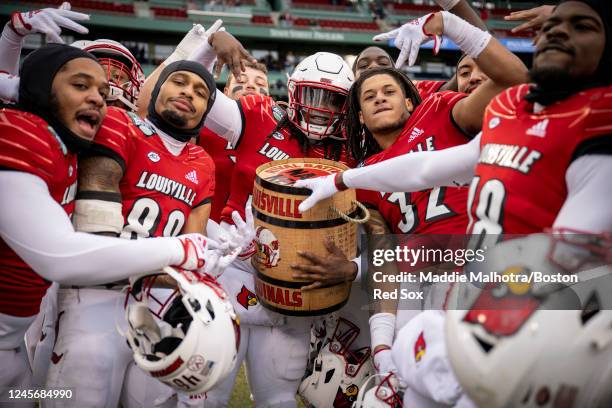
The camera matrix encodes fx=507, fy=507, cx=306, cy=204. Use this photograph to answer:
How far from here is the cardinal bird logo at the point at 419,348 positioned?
2057 mm

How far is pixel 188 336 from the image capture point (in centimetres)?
217

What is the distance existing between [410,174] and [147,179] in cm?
149

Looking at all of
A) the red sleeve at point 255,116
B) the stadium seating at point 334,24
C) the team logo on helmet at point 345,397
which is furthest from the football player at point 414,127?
the stadium seating at point 334,24

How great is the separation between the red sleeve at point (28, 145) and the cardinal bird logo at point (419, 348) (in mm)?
1757

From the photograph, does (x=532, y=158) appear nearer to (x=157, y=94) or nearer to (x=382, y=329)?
(x=382, y=329)

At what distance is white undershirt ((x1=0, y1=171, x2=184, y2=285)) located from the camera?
6.81 ft

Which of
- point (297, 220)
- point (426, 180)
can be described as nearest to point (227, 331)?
point (297, 220)

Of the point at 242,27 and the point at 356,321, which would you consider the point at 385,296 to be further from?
the point at 242,27

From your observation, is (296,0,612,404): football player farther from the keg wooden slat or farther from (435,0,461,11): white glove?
(435,0,461,11): white glove

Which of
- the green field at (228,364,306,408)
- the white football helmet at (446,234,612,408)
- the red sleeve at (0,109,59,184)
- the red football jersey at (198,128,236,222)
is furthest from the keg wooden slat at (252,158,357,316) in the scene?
the green field at (228,364,306,408)

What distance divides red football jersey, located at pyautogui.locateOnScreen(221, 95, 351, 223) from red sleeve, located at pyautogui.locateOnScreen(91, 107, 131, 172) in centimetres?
99

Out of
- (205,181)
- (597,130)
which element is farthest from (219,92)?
(597,130)

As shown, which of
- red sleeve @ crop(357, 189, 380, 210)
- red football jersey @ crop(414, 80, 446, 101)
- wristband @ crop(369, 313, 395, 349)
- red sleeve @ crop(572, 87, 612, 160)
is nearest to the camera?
red sleeve @ crop(572, 87, 612, 160)

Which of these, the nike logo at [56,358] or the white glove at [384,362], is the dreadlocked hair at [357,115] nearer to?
the white glove at [384,362]
